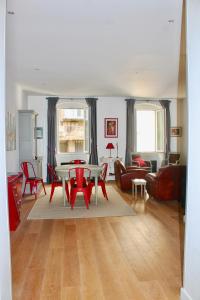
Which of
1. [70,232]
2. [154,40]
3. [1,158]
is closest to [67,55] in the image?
[154,40]

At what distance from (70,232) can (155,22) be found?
126 inches

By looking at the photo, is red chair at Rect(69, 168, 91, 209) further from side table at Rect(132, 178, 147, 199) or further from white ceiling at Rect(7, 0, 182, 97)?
white ceiling at Rect(7, 0, 182, 97)

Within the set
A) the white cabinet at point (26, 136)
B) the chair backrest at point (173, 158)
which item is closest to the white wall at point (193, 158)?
the white cabinet at point (26, 136)

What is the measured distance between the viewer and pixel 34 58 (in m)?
5.05

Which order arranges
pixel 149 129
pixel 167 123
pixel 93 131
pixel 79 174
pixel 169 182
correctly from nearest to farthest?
1. pixel 79 174
2. pixel 169 182
3. pixel 93 131
4. pixel 167 123
5. pixel 149 129

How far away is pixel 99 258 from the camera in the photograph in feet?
10.7

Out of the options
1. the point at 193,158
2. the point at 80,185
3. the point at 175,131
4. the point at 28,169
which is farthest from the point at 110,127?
the point at 193,158

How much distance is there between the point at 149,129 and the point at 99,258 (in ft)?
23.8

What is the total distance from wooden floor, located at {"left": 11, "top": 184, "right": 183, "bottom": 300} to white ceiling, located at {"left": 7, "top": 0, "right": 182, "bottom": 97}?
114 inches

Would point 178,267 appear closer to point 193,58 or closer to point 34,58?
point 193,58

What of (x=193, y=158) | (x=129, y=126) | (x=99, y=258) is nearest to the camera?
(x=193, y=158)

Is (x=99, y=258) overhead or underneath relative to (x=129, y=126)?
underneath

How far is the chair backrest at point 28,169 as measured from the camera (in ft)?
22.5

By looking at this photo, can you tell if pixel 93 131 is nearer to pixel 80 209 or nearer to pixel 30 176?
pixel 30 176
